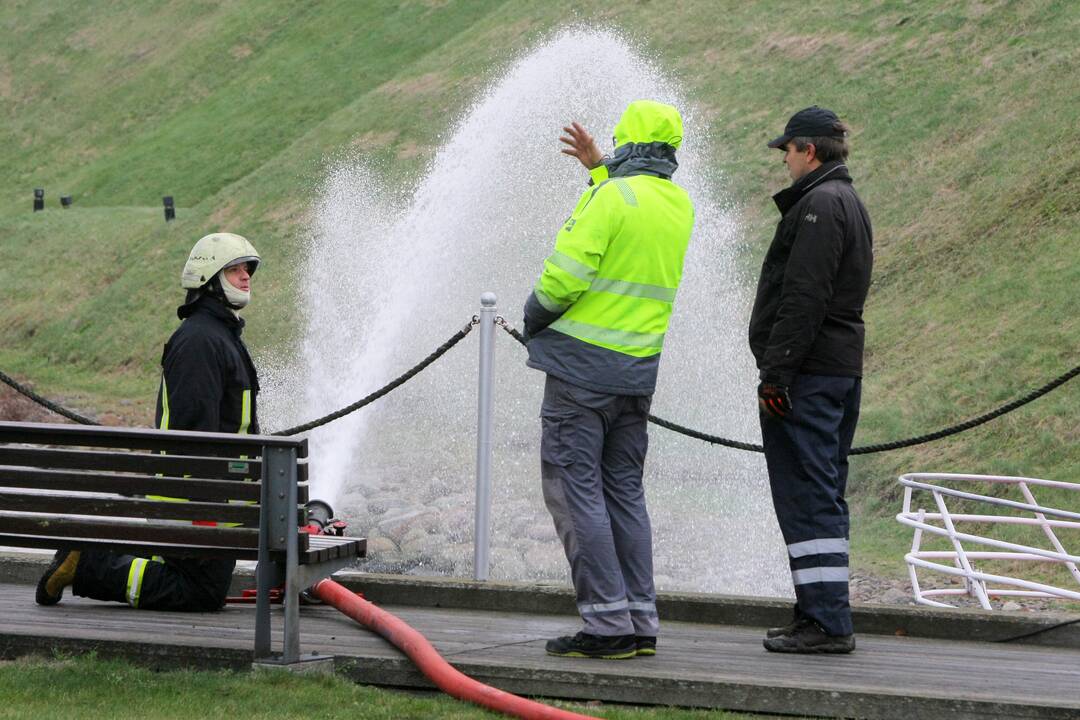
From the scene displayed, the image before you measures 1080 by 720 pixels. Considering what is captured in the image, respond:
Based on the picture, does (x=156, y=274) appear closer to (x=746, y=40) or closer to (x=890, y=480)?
(x=746, y=40)

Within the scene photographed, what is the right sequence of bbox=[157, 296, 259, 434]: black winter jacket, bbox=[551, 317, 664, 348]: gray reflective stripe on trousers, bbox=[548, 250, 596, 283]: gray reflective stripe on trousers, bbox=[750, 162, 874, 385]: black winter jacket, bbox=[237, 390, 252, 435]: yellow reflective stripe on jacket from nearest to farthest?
1. bbox=[548, 250, 596, 283]: gray reflective stripe on trousers
2. bbox=[551, 317, 664, 348]: gray reflective stripe on trousers
3. bbox=[750, 162, 874, 385]: black winter jacket
4. bbox=[157, 296, 259, 434]: black winter jacket
5. bbox=[237, 390, 252, 435]: yellow reflective stripe on jacket

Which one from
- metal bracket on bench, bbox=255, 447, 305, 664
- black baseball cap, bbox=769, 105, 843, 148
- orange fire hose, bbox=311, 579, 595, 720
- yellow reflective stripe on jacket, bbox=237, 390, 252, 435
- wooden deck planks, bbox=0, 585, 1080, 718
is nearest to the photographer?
orange fire hose, bbox=311, 579, 595, 720

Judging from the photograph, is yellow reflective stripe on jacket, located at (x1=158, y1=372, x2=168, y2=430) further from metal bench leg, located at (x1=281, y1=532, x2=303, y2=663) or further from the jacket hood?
the jacket hood

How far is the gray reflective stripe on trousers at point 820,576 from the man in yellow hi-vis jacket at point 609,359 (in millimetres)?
583

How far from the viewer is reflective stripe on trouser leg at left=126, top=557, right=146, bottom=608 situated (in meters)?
6.64

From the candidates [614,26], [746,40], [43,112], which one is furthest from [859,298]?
[43,112]

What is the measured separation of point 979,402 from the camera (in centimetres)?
1511

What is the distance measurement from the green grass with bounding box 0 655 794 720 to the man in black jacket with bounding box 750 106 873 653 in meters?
1.06

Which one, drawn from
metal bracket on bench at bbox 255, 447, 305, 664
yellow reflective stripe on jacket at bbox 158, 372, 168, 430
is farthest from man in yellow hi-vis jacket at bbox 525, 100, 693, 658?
yellow reflective stripe on jacket at bbox 158, 372, 168, 430

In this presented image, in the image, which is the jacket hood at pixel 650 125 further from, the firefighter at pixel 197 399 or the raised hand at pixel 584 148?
the firefighter at pixel 197 399

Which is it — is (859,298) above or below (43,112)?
below

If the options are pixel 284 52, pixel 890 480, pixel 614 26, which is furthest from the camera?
pixel 284 52

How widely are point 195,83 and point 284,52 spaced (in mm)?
3546

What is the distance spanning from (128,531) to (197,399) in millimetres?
→ 793
